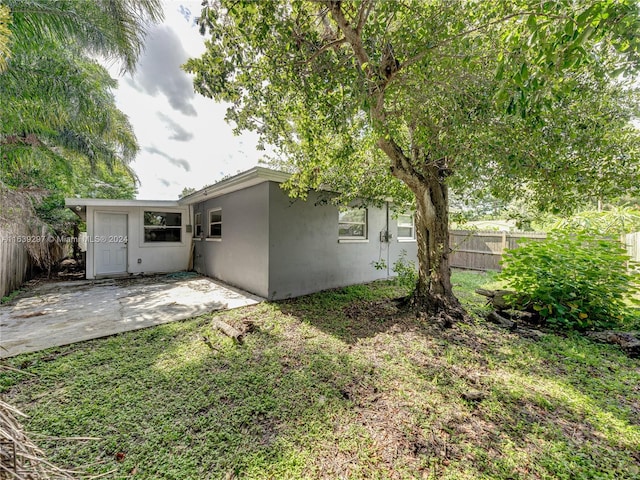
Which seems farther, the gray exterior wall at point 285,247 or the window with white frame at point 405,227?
the window with white frame at point 405,227

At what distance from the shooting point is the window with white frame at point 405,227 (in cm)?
872

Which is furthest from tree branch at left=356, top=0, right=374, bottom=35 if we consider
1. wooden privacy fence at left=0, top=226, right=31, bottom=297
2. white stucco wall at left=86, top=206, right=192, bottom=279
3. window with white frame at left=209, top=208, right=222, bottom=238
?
white stucco wall at left=86, top=206, right=192, bottom=279

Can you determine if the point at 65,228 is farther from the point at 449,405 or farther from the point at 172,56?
the point at 449,405

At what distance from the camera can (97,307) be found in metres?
5.06

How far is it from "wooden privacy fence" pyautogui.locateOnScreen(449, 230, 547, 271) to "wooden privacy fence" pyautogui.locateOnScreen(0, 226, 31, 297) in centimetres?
1192

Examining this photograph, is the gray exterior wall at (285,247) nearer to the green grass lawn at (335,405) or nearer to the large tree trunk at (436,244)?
the green grass lawn at (335,405)

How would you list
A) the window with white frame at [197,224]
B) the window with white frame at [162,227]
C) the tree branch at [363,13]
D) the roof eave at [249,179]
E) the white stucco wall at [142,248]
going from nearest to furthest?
the tree branch at [363,13]
the roof eave at [249,179]
the white stucco wall at [142,248]
the window with white frame at [162,227]
the window with white frame at [197,224]

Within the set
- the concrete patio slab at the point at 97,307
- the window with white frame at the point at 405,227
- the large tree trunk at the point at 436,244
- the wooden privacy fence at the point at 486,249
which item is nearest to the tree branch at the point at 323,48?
the large tree trunk at the point at 436,244

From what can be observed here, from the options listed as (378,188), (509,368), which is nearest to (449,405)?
(509,368)

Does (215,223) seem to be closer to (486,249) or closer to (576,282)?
(576,282)

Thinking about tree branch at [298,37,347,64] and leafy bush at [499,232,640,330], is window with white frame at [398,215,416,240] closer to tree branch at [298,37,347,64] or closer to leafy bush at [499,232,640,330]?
leafy bush at [499,232,640,330]

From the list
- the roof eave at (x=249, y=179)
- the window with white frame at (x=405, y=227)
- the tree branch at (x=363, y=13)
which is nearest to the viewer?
the tree branch at (x=363, y=13)

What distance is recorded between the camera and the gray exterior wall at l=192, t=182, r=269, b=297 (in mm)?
5574

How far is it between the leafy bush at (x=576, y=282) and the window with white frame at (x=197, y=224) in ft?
30.1
